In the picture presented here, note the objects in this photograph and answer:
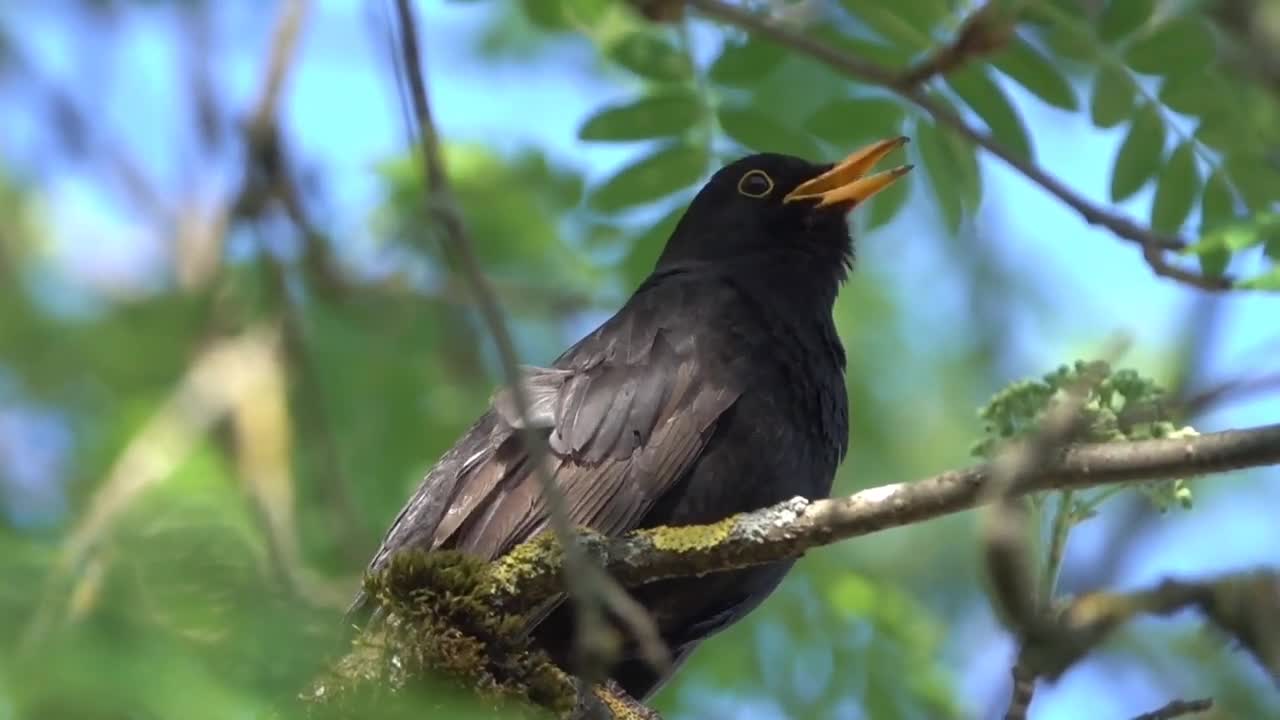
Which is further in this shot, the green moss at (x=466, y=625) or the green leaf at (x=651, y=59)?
the green leaf at (x=651, y=59)

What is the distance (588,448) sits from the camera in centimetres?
511

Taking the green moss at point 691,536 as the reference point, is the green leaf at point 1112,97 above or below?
above

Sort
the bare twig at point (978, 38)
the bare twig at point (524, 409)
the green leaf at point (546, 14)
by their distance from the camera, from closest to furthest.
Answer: the bare twig at point (524, 409) → the bare twig at point (978, 38) → the green leaf at point (546, 14)

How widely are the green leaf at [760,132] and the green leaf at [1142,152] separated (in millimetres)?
1117

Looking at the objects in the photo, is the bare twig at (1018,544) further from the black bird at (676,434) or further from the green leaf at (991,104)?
the green leaf at (991,104)

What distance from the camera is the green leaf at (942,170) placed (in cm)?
547

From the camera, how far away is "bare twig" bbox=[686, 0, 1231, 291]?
15.5 feet

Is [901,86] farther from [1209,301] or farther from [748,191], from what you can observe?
[1209,301]

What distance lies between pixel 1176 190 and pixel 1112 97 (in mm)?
357

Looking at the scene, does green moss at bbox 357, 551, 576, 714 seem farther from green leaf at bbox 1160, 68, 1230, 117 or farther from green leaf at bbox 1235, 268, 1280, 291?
green leaf at bbox 1160, 68, 1230, 117

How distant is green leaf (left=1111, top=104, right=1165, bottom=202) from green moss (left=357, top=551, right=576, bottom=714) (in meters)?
Answer: 2.37

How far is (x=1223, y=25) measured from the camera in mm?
6855

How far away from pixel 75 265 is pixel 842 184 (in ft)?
22.4

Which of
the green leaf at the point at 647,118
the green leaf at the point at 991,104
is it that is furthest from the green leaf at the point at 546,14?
the green leaf at the point at 991,104
